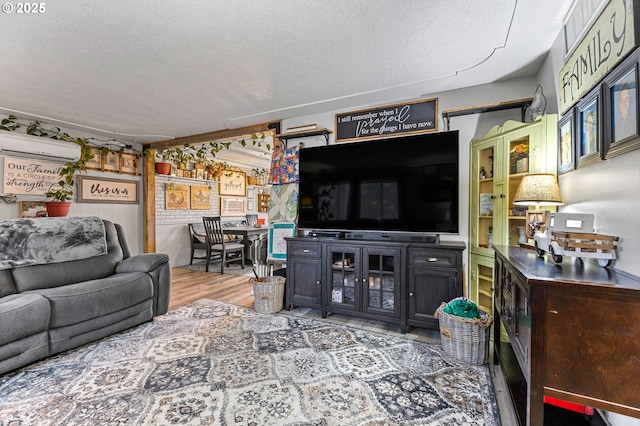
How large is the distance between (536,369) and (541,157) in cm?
157

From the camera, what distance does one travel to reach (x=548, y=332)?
3.47 feet

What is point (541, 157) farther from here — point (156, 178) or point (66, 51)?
point (156, 178)

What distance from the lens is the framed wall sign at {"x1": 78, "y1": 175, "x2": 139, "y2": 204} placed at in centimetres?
445

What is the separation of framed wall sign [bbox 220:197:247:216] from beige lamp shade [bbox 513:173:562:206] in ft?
20.0

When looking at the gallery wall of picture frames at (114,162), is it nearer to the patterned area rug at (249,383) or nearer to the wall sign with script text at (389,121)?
the patterned area rug at (249,383)

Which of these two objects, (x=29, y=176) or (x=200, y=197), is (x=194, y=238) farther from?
(x=29, y=176)

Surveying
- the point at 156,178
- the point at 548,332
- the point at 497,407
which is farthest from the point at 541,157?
the point at 156,178

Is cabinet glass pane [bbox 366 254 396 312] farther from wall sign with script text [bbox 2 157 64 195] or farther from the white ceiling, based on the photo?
wall sign with script text [bbox 2 157 64 195]

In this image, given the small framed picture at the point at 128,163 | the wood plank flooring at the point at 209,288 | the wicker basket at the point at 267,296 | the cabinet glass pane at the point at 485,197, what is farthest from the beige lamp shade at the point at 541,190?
the small framed picture at the point at 128,163

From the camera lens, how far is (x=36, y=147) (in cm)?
379

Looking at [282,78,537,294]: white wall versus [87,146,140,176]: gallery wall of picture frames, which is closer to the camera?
[282,78,537,294]: white wall

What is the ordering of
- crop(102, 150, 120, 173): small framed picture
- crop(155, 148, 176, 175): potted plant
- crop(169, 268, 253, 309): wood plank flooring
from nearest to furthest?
crop(169, 268, 253, 309): wood plank flooring → crop(102, 150, 120, 173): small framed picture → crop(155, 148, 176, 175): potted plant

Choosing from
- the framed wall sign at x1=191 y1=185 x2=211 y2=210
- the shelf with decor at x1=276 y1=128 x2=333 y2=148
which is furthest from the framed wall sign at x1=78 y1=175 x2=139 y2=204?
the shelf with decor at x1=276 y1=128 x2=333 y2=148
